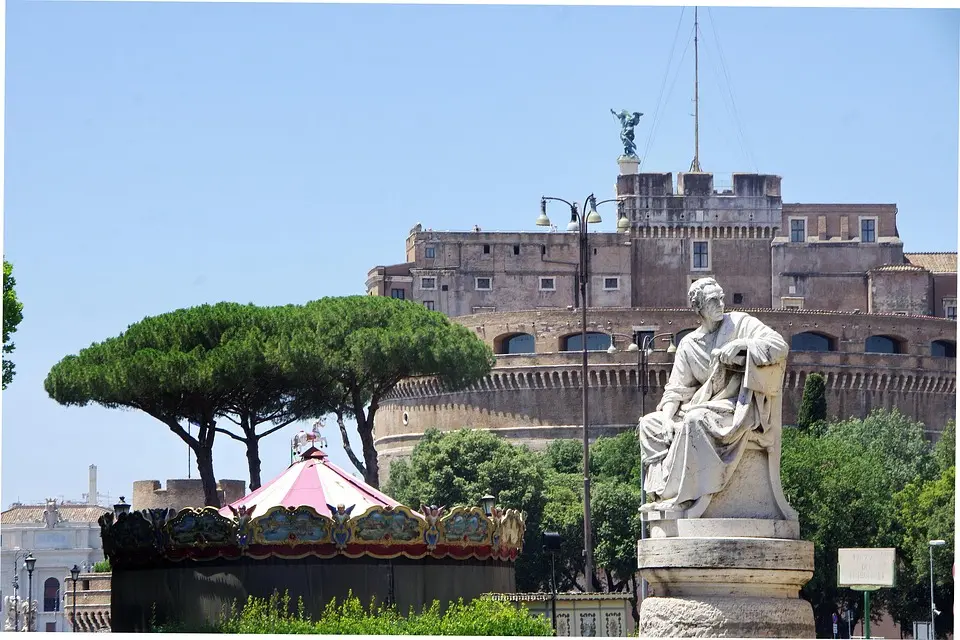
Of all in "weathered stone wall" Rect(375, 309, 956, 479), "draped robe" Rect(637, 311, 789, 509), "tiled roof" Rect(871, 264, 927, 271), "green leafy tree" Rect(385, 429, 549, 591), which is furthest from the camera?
"tiled roof" Rect(871, 264, 927, 271)

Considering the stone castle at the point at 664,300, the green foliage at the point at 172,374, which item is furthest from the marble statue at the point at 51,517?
the green foliage at the point at 172,374

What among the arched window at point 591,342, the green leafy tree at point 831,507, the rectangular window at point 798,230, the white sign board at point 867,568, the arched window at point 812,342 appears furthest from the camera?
the rectangular window at point 798,230

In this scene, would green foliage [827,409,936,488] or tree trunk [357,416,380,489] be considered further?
green foliage [827,409,936,488]

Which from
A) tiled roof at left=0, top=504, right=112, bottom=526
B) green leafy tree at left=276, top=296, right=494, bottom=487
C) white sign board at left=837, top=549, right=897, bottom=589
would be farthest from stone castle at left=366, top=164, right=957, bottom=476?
white sign board at left=837, top=549, right=897, bottom=589

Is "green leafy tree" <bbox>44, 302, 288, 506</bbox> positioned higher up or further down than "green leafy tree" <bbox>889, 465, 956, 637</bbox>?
higher up

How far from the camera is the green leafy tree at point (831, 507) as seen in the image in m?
52.2

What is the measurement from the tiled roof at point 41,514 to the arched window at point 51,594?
5331mm

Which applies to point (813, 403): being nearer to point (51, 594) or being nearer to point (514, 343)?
point (514, 343)

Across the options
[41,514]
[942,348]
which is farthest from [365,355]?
[41,514]

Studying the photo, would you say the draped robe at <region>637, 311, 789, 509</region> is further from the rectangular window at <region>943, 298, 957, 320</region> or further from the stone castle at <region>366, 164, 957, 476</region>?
the rectangular window at <region>943, 298, 957, 320</region>

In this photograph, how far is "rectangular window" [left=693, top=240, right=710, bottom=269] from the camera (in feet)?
313

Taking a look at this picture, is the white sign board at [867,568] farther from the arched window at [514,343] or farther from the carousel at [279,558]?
the arched window at [514,343]

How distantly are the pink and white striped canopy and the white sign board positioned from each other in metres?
11.6

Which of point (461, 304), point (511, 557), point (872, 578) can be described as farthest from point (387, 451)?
point (872, 578)
